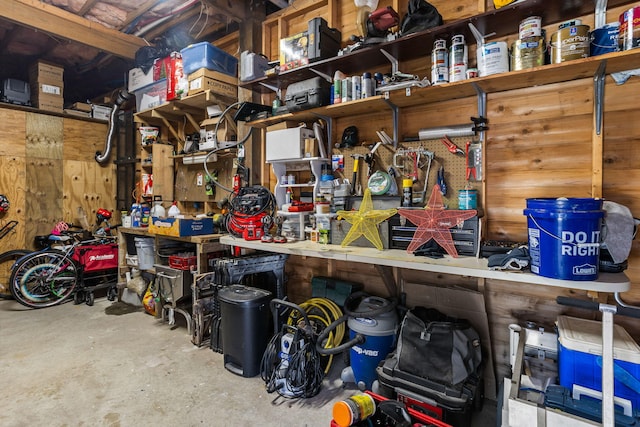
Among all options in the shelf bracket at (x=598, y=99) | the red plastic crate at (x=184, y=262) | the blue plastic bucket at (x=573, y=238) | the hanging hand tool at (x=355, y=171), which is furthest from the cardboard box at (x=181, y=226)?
the shelf bracket at (x=598, y=99)

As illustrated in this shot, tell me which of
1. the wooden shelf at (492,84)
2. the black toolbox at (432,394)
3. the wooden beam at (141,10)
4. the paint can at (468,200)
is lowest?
the black toolbox at (432,394)

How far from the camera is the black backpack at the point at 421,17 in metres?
1.97

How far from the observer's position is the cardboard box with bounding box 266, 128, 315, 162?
8.50 feet

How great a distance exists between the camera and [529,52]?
1.67 meters

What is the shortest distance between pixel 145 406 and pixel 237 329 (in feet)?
2.09

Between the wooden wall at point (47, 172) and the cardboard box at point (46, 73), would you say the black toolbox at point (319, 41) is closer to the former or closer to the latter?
the wooden wall at point (47, 172)

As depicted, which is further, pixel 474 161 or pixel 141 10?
pixel 141 10

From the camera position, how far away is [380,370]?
1731mm

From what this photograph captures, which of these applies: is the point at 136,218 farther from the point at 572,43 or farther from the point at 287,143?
the point at 572,43

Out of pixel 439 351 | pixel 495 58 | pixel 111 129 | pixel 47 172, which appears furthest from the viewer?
pixel 111 129

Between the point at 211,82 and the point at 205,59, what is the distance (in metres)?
0.22

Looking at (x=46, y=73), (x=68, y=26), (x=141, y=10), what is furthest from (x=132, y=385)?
(x=46, y=73)

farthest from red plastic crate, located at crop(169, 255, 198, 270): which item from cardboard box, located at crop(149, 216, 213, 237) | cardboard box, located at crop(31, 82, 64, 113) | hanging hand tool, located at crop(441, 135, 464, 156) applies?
cardboard box, located at crop(31, 82, 64, 113)

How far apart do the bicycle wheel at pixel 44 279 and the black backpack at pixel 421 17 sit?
164 inches
